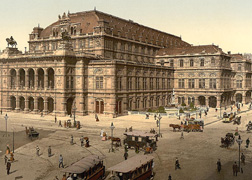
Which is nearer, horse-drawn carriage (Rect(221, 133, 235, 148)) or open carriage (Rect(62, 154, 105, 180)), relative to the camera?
open carriage (Rect(62, 154, 105, 180))

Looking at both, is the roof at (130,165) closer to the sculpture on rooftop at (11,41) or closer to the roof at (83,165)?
the roof at (83,165)

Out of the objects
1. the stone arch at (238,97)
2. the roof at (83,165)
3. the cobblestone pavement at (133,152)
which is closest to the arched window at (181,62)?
the stone arch at (238,97)

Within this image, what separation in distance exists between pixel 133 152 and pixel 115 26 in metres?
54.0

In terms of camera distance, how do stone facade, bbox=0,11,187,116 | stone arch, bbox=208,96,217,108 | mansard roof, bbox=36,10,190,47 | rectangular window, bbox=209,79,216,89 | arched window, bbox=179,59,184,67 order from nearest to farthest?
stone facade, bbox=0,11,187,116 < mansard roof, bbox=36,10,190,47 < rectangular window, bbox=209,79,216,89 < stone arch, bbox=208,96,217,108 < arched window, bbox=179,59,184,67

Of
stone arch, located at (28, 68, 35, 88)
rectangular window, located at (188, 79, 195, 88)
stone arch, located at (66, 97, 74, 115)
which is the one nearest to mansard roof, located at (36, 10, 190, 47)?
stone arch, located at (28, 68, 35, 88)

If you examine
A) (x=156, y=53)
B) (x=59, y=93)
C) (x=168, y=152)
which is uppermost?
(x=156, y=53)

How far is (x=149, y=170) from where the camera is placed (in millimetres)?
25031

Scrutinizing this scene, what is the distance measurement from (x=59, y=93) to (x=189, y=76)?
1726 inches

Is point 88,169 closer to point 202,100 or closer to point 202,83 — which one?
point 202,83

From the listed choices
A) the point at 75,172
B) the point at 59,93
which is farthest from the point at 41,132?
the point at 75,172

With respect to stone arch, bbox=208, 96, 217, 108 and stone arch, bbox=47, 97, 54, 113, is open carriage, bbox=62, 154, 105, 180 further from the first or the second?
stone arch, bbox=208, 96, 217, 108

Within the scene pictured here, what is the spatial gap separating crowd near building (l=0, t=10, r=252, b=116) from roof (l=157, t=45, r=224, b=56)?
0.30m

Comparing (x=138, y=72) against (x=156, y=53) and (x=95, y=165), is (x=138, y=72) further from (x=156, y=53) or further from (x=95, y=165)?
(x=95, y=165)

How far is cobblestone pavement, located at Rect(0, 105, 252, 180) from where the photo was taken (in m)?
26.9
